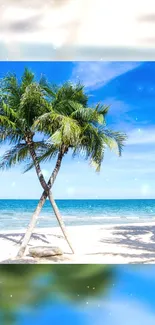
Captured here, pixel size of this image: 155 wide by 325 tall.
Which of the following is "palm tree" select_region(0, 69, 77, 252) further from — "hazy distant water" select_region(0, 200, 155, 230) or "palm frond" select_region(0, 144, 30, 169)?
"hazy distant water" select_region(0, 200, 155, 230)

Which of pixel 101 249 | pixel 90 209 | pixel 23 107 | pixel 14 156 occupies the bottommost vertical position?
pixel 90 209

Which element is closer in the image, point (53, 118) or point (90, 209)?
point (53, 118)

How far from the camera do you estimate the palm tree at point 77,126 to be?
3738 mm

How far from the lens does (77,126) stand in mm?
3756

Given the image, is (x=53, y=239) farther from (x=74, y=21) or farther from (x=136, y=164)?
(x=136, y=164)

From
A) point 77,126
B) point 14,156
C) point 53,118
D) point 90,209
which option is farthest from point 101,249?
point 90,209

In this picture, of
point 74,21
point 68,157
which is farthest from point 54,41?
point 68,157

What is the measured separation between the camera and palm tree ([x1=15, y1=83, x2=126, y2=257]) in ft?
12.3

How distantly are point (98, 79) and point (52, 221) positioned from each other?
328 cm

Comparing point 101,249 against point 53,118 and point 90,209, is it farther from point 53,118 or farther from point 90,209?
point 90,209

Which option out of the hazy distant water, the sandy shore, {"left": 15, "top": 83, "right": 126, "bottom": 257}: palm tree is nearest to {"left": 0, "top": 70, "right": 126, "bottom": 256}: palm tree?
{"left": 15, "top": 83, "right": 126, "bottom": 257}: palm tree

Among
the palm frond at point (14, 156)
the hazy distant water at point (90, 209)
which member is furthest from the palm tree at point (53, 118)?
the hazy distant water at point (90, 209)

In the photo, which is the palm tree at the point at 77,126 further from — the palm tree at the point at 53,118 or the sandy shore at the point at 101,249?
the sandy shore at the point at 101,249

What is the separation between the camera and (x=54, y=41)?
134 inches
